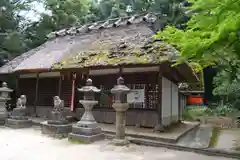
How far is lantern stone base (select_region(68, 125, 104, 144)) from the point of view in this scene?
7.19 m

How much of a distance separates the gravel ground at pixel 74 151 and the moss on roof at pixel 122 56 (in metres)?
2.95

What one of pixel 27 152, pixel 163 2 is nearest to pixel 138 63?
pixel 27 152

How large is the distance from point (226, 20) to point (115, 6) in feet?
74.7

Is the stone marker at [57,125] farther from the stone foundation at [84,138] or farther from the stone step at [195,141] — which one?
the stone step at [195,141]

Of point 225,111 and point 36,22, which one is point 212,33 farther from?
point 36,22

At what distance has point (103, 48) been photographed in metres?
10.8

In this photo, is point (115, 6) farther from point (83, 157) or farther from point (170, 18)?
point (83, 157)

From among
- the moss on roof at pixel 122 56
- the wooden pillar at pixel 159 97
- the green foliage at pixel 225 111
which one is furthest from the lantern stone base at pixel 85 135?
the green foliage at pixel 225 111

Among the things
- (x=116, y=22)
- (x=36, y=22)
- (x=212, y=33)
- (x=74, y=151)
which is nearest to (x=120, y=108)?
(x=74, y=151)

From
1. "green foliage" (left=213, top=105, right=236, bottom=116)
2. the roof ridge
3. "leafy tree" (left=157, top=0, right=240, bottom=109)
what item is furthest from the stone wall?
"green foliage" (left=213, top=105, right=236, bottom=116)

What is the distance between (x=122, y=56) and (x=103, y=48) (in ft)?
6.51

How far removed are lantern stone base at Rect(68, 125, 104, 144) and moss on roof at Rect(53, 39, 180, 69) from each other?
2635mm

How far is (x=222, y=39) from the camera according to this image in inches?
186

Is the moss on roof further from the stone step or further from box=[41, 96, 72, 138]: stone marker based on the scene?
the stone step
